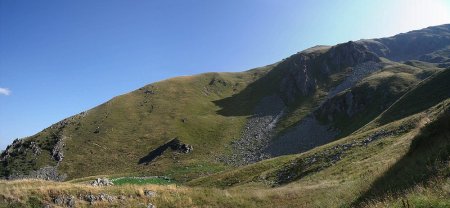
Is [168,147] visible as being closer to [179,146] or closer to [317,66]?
[179,146]

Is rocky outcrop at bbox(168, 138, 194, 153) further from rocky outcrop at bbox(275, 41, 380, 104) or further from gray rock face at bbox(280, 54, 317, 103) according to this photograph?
gray rock face at bbox(280, 54, 317, 103)

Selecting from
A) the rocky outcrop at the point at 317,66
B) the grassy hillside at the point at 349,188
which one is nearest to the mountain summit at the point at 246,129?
the rocky outcrop at the point at 317,66

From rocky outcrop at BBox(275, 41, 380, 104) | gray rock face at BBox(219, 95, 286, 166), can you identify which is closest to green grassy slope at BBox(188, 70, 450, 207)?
gray rock face at BBox(219, 95, 286, 166)

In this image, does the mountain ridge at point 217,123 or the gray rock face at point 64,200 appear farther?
the mountain ridge at point 217,123

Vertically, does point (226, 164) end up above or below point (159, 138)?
below

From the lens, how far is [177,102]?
576 feet

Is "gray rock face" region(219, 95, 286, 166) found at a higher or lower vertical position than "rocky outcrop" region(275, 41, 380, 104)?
lower

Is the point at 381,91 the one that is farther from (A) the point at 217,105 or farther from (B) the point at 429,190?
(B) the point at 429,190

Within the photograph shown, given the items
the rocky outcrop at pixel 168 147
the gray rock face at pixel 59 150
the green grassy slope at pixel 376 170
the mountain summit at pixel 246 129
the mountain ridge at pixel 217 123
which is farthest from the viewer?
the rocky outcrop at pixel 168 147

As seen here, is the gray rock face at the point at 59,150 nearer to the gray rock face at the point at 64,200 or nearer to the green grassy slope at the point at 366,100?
the green grassy slope at the point at 366,100

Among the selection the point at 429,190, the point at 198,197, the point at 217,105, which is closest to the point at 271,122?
the point at 217,105

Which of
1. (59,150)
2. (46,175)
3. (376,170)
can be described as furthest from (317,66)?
(376,170)

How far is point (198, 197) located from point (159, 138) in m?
109

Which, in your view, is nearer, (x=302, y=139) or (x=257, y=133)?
(x=302, y=139)
